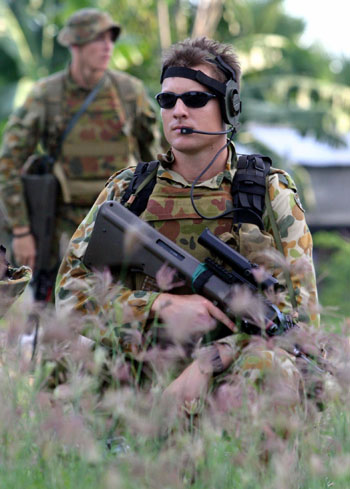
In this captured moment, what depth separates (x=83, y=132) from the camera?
231 inches

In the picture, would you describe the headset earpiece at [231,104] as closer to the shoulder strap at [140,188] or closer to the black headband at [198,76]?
the black headband at [198,76]

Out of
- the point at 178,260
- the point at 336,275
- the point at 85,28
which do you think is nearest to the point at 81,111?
the point at 85,28

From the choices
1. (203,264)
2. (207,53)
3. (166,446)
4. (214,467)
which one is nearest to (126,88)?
(207,53)

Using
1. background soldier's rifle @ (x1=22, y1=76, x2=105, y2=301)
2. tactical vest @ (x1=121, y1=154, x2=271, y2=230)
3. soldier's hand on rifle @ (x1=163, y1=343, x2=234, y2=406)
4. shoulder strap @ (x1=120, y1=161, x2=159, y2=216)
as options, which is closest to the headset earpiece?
tactical vest @ (x1=121, y1=154, x2=271, y2=230)

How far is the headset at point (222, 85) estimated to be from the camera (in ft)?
10.4

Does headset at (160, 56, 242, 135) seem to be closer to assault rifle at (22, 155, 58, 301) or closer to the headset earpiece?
the headset earpiece

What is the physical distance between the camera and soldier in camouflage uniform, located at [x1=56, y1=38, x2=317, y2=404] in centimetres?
309

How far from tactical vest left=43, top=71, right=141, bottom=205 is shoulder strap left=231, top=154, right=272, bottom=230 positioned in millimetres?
2621

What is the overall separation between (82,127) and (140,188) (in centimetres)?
267

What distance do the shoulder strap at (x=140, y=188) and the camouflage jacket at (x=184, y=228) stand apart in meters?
0.03

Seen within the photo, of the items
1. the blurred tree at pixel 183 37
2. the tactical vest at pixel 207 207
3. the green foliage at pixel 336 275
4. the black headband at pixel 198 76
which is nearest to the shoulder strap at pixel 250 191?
the tactical vest at pixel 207 207

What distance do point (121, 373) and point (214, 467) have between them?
0.45 meters

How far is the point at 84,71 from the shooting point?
5.81m

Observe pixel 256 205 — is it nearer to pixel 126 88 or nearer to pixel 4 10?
pixel 126 88
